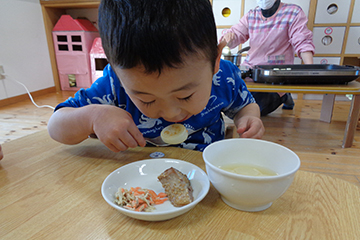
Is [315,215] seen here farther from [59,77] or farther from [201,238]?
[59,77]

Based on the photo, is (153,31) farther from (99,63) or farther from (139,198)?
(99,63)

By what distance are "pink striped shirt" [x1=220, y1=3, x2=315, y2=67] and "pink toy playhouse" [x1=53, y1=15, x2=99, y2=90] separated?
1894 mm

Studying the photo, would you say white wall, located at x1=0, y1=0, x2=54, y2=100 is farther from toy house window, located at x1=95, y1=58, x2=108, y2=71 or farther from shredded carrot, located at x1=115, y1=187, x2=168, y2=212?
shredded carrot, located at x1=115, y1=187, x2=168, y2=212

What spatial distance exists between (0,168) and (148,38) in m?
0.45

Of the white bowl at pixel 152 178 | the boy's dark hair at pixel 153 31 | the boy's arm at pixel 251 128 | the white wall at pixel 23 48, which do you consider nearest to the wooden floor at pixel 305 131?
the white wall at pixel 23 48

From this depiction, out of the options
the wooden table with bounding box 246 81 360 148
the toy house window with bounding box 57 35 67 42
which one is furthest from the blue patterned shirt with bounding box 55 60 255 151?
the toy house window with bounding box 57 35 67 42

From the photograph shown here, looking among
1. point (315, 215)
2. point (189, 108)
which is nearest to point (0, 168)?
point (189, 108)

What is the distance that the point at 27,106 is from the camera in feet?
8.55

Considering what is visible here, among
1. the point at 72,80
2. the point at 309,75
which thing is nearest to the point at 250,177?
the point at 309,75

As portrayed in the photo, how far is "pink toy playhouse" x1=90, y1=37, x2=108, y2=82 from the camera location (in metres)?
3.04

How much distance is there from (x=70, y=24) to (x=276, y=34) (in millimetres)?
2487

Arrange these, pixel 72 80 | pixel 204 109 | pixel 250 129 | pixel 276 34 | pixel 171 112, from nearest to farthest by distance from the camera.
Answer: pixel 171 112 → pixel 250 129 → pixel 204 109 → pixel 276 34 → pixel 72 80

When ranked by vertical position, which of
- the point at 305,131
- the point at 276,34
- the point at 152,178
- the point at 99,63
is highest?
the point at 276,34

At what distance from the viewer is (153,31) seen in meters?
0.41
